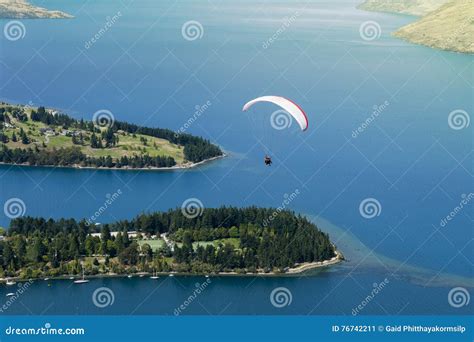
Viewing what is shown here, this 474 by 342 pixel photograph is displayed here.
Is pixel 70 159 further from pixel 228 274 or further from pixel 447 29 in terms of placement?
pixel 447 29

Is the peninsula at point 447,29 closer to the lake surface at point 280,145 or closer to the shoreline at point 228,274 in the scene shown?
the lake surface at point 280,145

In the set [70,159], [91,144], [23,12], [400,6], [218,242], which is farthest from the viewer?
[400,6]

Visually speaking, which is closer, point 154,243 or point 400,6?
point 154,243

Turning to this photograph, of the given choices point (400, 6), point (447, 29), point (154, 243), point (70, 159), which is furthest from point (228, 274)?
point (400, 6)

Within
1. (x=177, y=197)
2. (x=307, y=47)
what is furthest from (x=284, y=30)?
(x=177, y=197)

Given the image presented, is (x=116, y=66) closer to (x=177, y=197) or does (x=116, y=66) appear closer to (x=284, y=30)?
(x=284, y=30)

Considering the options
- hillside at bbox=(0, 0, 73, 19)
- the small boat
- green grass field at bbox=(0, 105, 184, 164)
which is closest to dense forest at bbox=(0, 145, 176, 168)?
green grass field at bbox=(0, 105, 184, 164)

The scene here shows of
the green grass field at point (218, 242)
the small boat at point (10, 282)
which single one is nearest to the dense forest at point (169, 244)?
the green grass field at point (218, 242)

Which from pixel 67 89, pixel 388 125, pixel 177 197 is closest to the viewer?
pixel 177 197
